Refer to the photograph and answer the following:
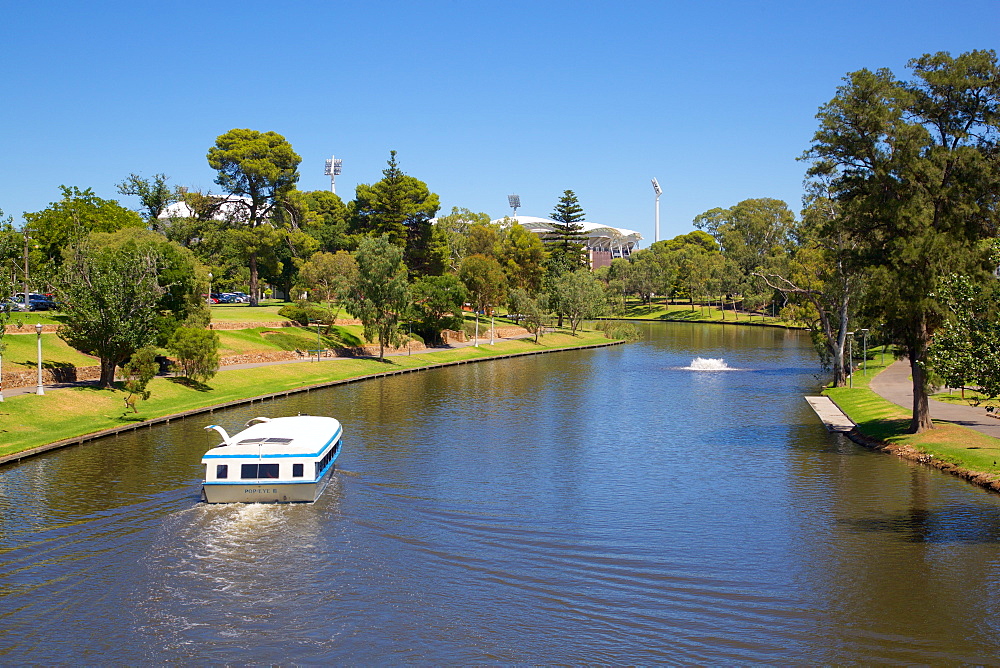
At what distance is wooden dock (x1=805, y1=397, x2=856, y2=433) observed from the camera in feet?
168

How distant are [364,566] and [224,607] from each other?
4.70 metres

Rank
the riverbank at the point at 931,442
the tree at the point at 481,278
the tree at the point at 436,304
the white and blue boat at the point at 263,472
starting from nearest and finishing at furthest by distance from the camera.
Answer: the white and blue boat at the point at 263,472 → the riverbank at the point at 931,442 → the tree at the point at 436,304 → the tree at the point at 481,278

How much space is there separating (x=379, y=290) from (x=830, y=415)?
4998cm

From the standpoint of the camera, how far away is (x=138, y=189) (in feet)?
328

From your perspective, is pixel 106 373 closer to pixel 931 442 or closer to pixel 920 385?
pixel 920 385

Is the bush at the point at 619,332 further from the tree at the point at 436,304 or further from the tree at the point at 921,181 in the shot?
the tree at the point at 921,181

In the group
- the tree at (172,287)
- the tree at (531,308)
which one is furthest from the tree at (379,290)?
the tree at (531,308)

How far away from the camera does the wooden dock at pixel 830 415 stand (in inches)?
2010

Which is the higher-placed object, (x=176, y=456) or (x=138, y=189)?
(x=138, y=189)

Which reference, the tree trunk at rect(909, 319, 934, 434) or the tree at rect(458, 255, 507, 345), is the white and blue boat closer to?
the tree trunk at rect(909, 319, 934, 434)

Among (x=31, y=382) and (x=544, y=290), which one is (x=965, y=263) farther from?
(x=544, y=290)

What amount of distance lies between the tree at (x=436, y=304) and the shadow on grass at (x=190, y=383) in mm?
43256

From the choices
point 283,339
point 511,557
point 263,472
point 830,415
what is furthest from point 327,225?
point 511,557

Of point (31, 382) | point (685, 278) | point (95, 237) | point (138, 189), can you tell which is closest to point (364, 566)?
point (31, 382)
